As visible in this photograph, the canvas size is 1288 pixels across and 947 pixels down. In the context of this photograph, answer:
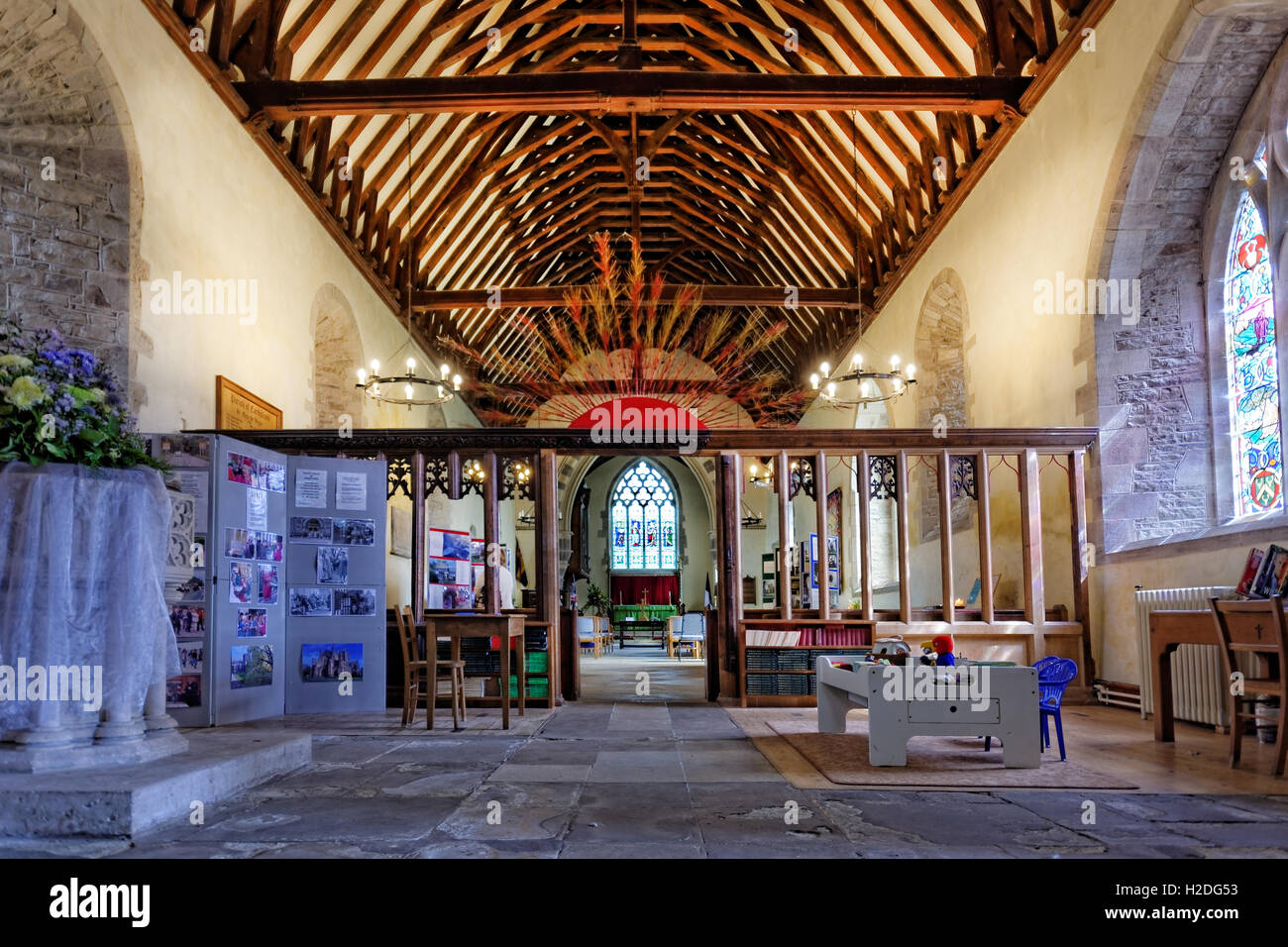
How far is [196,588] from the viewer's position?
244 inches

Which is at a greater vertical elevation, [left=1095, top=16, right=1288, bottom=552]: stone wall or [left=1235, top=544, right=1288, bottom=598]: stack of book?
[left=1095, top=16, right=1288, bottom=552]: stone wall

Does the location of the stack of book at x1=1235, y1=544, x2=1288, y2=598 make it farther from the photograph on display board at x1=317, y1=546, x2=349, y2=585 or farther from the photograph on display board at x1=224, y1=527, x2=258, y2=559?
the photograph on display board at x1=224, y1=527, x2=258, y2=559

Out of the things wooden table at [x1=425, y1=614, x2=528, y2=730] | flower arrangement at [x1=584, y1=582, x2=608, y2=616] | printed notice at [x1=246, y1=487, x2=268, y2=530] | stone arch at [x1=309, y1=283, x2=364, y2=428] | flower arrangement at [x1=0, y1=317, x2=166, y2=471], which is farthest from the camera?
flower arrangement at [x1=584, y1=582, x2=608, y2=616]

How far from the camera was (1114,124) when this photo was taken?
6875mm

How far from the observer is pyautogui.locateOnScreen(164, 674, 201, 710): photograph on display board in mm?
6109

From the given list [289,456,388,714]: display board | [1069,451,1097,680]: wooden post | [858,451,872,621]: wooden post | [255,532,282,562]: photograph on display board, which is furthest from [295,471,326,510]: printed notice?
[1069,451,1097,680]: wooden post

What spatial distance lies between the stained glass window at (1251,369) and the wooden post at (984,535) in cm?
160

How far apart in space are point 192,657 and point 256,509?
1.02 meters

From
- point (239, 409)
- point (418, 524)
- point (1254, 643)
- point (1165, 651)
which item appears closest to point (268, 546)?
point (418, 524)

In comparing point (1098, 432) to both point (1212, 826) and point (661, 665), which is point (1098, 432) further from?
point (661, 665)

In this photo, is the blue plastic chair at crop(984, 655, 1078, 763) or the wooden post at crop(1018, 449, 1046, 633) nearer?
the blue plastic chair at crop(984, 655, 1078, 763)

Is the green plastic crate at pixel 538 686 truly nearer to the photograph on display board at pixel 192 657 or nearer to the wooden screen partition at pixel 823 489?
the wooden screen partition at pixel 823 489

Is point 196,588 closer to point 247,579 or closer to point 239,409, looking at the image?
point 247,579

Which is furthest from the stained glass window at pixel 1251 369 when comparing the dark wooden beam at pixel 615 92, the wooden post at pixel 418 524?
the wooden post at pixel 418 524
